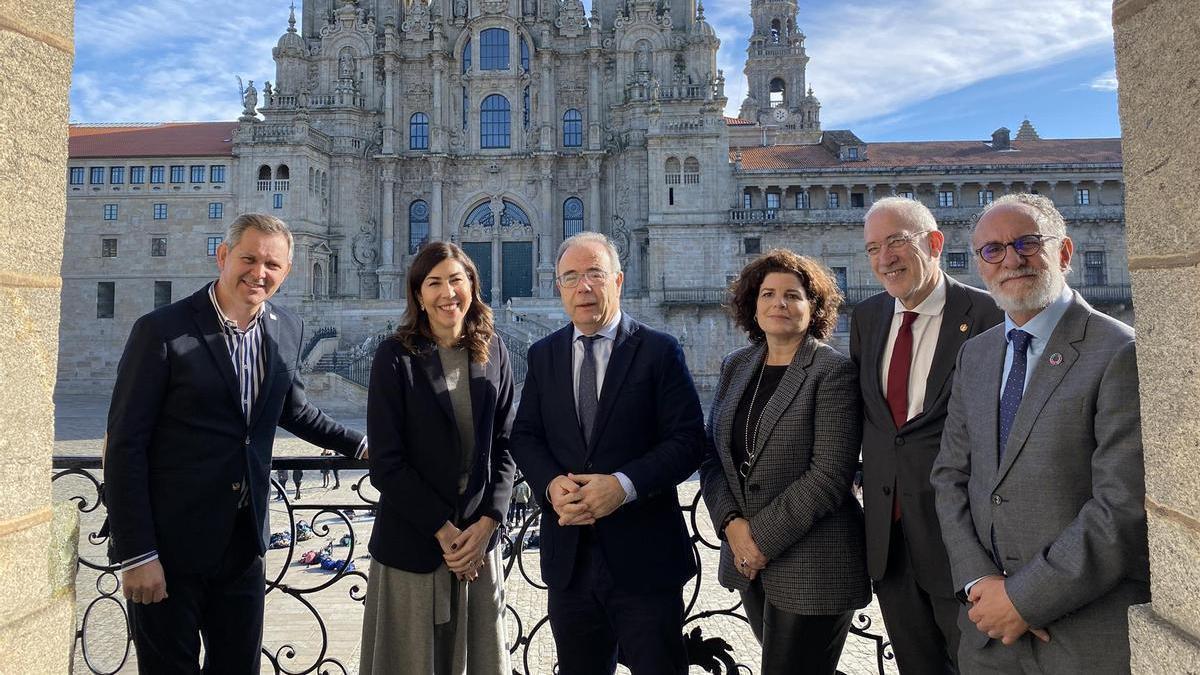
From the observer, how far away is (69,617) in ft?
8.08

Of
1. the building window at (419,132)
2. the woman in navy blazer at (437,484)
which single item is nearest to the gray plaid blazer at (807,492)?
the woman in navy blazer at (437,484)

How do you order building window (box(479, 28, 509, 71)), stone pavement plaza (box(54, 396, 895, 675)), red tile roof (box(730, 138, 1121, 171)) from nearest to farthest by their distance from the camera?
stone pavement plaza (box(54, 396, 895, 675)) → red tile roof (box(730, 138, 1121, 171)) → building window (box(479, 28, 509, 71))

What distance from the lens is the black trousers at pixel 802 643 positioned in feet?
11.4

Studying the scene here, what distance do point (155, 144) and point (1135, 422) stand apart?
1826 inches

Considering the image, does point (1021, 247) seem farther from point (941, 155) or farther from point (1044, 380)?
point (941, 155)

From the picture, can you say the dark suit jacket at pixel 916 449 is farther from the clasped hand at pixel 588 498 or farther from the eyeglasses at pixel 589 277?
the eyeglasses at pixel 589 277

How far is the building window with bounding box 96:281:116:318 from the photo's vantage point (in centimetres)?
3872

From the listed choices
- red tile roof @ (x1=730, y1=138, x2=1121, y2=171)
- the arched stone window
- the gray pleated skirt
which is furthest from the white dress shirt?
the arched stone window

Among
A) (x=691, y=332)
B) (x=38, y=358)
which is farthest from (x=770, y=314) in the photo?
(x=691, y=332)

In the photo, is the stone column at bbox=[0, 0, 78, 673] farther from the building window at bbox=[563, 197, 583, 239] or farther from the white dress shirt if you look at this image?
the building window at bbox=[563, 197, 583, 239]

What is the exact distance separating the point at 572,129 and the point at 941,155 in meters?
21.1

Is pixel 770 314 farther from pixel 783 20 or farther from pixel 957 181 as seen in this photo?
pixel 783 20

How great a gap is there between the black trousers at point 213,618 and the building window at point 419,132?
41.7 meters

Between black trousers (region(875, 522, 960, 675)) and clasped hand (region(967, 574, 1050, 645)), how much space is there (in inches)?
22.2
